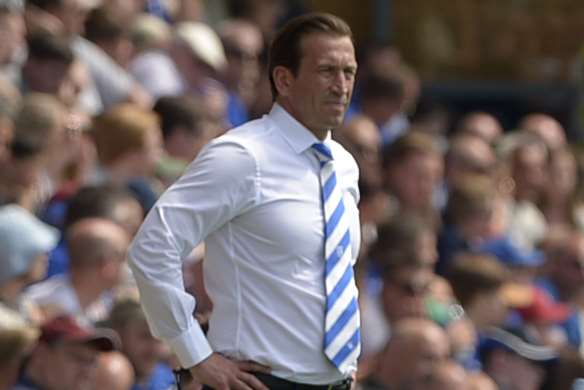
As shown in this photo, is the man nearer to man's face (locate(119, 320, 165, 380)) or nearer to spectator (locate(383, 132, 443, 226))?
man's face (locate(119, 320, 165, 380))

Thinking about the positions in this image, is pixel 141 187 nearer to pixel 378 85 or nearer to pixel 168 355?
pixel 168 355

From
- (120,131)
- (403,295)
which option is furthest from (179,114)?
(403,295)

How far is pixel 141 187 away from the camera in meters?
8.79

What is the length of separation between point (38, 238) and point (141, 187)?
1.48m

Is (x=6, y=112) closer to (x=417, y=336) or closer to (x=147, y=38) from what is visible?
(x=417, y=336)

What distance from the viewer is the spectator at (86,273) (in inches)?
301

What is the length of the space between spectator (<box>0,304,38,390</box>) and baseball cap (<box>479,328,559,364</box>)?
3.15 metres

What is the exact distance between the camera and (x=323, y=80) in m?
5.23

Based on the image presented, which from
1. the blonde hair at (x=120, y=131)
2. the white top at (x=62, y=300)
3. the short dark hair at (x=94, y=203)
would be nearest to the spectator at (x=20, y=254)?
the white top at (x=62, y=300)

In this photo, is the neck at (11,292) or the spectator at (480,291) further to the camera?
the spectator at (480,291)

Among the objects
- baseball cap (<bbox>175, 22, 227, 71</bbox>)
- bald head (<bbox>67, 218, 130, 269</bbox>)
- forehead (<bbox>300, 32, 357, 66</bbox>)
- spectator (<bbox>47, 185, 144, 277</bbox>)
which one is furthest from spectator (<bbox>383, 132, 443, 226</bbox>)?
forehead (<bbox>300, 32, 357, 66</bbox>)

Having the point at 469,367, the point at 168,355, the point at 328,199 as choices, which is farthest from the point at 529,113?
the point at 328,199

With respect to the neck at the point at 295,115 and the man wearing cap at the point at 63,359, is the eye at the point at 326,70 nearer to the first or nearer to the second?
the neck at the point at 295,115

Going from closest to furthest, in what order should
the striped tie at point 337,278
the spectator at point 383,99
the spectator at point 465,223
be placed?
1. the striped tie at point 337,278
2. the spectator at point 465,223
3. the spectator at point 383,99
